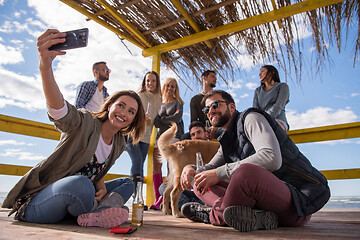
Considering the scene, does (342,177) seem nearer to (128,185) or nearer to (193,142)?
(193,142)

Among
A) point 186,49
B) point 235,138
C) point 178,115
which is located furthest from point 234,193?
point 186,49

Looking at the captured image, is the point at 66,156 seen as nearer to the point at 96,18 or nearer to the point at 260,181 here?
the point at 260,181

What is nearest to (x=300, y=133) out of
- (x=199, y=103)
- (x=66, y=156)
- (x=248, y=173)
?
(x=199, y=103)

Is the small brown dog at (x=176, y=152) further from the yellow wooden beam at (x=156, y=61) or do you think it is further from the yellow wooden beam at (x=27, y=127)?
the yellow wooden beam at (x=27, y=127)

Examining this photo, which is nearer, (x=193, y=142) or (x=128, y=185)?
(x=128, y=185)

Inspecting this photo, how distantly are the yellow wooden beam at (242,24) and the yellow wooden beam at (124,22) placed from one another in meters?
0.27

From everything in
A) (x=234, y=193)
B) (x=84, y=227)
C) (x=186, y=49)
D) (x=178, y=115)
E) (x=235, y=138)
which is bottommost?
(x=84, y=227)

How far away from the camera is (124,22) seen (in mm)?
3455

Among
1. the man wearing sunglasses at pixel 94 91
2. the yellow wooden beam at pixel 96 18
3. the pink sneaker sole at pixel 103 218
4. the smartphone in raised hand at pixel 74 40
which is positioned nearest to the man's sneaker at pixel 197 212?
the pink sneaker sole at pixel 103 218

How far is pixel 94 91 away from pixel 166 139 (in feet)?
3.69

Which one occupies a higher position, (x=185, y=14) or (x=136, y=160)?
(x=185, y=14)

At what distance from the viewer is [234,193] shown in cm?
141

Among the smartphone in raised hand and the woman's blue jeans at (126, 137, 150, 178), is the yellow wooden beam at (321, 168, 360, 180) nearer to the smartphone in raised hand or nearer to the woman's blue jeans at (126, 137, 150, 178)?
the woman's blue jeans at (126, 137, 150, 178)

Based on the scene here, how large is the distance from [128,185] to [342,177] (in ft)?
9.36
